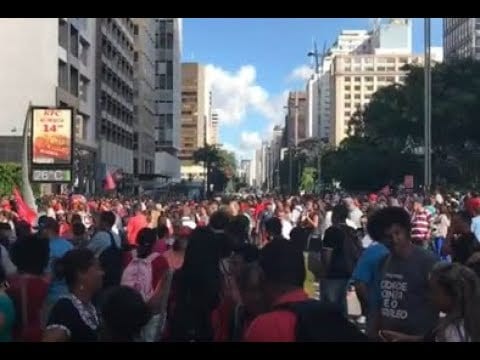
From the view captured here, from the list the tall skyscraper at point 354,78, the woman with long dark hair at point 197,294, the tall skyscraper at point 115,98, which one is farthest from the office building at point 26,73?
the tall skyscraper at point 354,78

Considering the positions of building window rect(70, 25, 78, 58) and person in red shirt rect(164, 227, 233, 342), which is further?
building window rect(70, 25, 78, 58)

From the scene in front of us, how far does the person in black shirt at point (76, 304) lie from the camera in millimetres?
4664

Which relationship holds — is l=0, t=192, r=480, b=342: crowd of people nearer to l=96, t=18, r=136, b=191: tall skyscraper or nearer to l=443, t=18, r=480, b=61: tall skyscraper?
l=96, t=18, r=136, b=191: tall skyscraper

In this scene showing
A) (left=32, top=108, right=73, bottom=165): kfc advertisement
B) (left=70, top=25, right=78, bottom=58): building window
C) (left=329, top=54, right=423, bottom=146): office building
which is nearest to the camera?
(left=32, top=108, right=73, bottom=165): kfc advertisement

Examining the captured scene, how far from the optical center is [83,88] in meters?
65.9

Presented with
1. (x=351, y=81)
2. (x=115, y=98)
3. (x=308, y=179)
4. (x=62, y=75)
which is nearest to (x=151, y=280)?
(x=62, y=75)

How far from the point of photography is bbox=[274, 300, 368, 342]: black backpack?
11.8ft

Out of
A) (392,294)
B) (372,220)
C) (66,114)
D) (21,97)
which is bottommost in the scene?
(392,294)

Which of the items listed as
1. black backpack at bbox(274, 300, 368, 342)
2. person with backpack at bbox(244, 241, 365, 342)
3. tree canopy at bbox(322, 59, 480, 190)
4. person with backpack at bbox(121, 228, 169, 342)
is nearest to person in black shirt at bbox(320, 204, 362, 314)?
person with backpack at bbox(121, 228, 169, 342)

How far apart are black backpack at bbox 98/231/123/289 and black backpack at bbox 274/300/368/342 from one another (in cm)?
517
